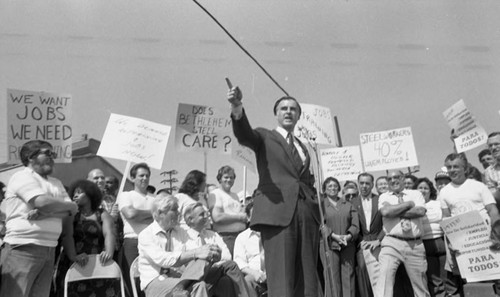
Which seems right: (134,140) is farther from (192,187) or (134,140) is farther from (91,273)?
A: (91,273)

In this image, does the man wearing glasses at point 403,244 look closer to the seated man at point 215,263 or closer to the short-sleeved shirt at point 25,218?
the seated man at point 215,263

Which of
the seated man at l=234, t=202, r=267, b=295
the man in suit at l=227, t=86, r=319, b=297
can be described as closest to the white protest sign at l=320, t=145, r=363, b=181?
the seated man at l=234, t=202, r=267, b=295

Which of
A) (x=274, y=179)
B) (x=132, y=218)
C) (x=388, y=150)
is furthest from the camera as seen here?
(x=388, y=150)

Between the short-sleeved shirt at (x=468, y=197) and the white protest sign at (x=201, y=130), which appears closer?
the short-sleeved shirt at (x=468, y=197)

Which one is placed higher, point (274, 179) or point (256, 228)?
point (274, 179)

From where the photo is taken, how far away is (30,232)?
215 inches

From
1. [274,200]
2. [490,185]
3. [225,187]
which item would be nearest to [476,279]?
[490,185]

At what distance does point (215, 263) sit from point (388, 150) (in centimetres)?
454

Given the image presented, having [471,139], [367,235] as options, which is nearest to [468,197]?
[367,235]

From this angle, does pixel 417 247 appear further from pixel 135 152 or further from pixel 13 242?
pixel 13 242

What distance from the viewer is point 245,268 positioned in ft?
22.7

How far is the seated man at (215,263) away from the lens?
19.5ft

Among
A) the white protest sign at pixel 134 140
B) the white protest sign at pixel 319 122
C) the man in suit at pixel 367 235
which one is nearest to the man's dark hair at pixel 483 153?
the man in suit at pixel 367 235

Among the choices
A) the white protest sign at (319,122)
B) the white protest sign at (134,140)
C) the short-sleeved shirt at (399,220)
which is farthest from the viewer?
the white protest sign at (319,122)
